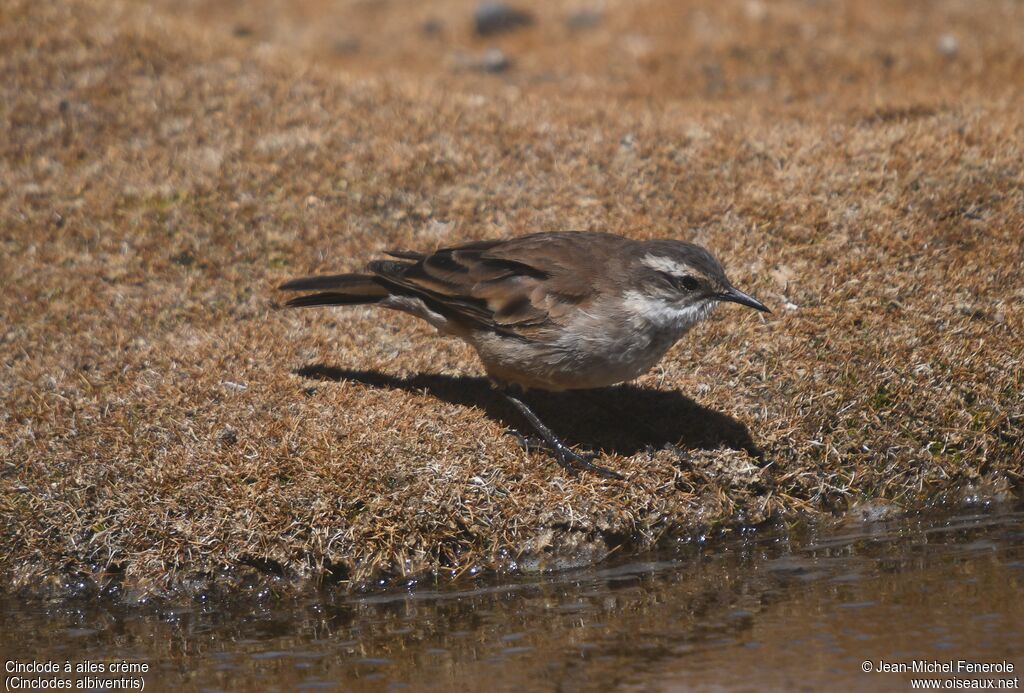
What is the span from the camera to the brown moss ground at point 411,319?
→ 6.73m

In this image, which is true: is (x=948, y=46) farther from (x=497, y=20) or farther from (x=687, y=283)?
(x=687, y=283)

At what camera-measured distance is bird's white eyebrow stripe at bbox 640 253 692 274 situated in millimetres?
6789

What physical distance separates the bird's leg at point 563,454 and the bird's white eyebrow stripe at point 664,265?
120 cm

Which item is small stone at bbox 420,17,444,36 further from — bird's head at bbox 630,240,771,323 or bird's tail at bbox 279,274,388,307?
bird's head at bbox 630,240,771,323

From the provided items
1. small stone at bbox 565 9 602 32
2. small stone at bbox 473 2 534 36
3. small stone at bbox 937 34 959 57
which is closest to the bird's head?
small stone at bbox 937 34 959 57

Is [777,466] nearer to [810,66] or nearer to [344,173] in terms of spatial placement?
[344,173]

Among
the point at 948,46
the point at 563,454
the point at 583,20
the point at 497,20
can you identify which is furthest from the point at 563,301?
the point at 497,20

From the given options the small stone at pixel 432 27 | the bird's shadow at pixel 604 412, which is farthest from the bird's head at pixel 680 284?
the small stone at pixel 432 27

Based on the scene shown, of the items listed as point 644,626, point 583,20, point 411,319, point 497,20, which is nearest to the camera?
point 644,626

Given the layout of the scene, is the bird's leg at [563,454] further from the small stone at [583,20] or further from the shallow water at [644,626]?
the small stone at [583,20]

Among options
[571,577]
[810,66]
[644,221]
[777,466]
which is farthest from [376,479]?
[810,66]

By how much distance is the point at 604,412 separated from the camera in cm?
762

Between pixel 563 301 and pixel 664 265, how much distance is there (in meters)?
0.65

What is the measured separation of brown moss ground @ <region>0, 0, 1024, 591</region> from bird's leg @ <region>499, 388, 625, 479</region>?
9 cm
